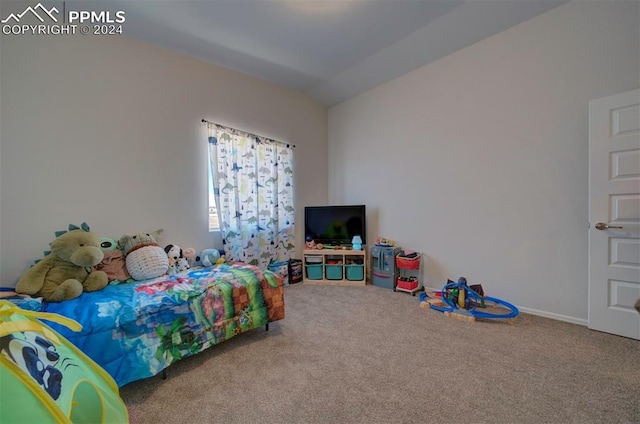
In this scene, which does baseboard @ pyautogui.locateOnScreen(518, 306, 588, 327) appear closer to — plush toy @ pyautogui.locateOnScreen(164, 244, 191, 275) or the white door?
the white door

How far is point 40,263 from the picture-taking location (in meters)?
1.72

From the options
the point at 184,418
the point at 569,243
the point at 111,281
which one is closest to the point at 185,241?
the point at 111,281

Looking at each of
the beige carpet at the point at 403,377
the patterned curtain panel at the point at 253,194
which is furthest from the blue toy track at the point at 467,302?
the patterned curtain panel at the point at 253,194

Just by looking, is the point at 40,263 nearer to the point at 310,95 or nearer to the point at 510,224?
the point at 310,95

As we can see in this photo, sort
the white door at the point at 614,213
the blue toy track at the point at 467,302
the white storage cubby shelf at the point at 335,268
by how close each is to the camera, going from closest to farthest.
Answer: the white door at the point at 614,213 → the blue toy track at the point at 467,302 → the white storage cubby shelf at the point at 335,268

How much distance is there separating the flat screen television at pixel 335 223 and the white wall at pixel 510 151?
0.35 meters

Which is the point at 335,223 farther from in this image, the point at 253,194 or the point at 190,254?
the point at 190,254

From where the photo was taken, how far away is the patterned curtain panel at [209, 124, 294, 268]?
9.44 ft

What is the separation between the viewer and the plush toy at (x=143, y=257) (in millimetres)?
2033

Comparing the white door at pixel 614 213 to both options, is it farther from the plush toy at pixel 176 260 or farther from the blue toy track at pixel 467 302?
the plush toy at pixel 176 260

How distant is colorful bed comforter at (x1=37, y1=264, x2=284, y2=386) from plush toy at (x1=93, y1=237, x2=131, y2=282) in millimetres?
135

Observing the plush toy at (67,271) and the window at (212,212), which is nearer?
the plush toy at (67,271)

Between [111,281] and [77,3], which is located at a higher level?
[77,3]

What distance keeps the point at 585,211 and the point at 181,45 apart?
403cm
